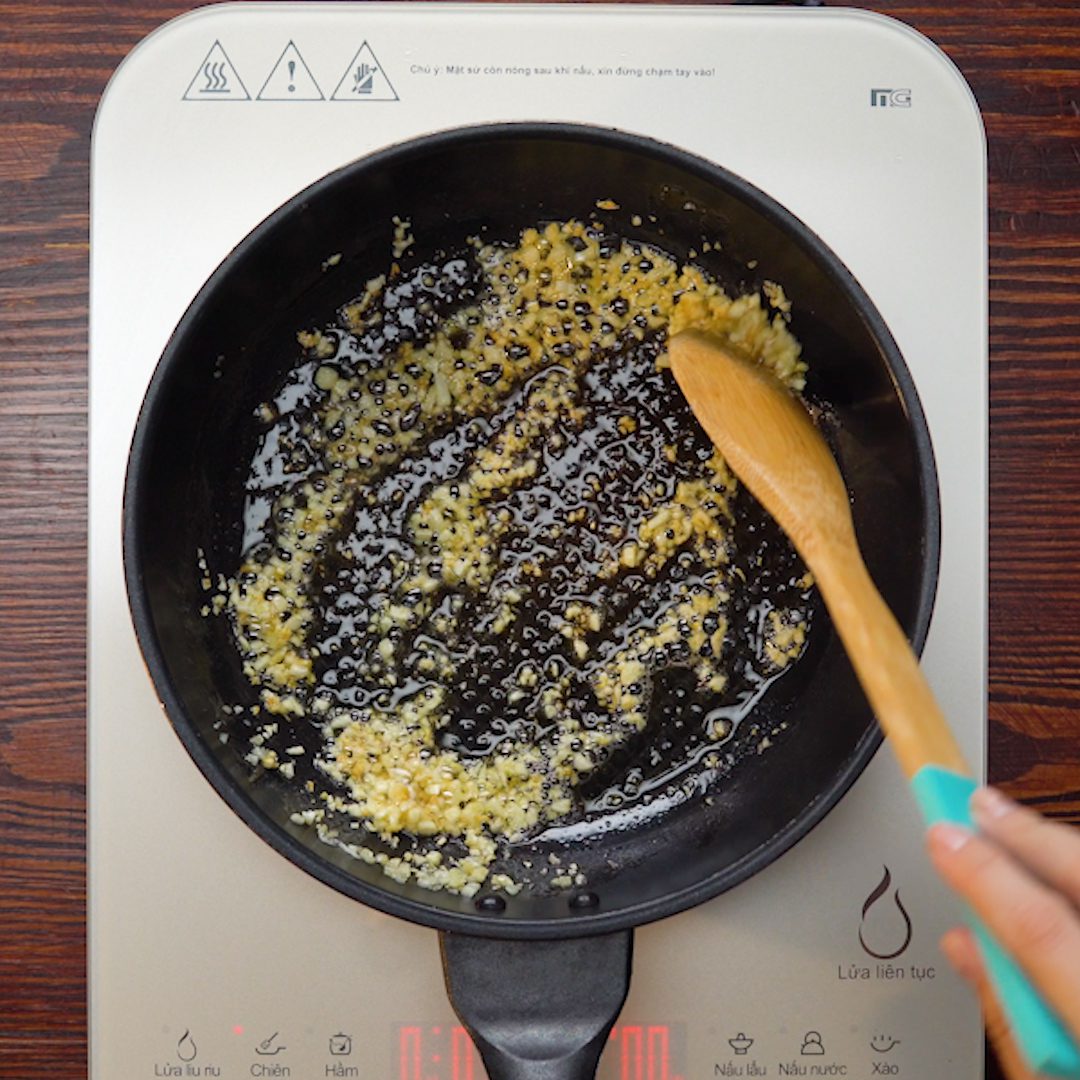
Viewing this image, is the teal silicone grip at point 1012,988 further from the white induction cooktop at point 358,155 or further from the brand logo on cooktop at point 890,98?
the brand logo on cooktop at point 890,98

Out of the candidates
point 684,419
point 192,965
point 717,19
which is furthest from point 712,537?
point 192,965

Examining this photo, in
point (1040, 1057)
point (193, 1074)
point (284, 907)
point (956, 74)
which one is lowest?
point (193, 1074)

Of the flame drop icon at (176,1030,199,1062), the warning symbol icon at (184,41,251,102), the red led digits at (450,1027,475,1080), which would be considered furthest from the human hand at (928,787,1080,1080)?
the warning symbol icon at (184,41,251,102)

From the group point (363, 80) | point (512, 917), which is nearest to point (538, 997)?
point (512, 917)

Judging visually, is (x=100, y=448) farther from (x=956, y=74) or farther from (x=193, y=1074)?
(x=956, y=74)

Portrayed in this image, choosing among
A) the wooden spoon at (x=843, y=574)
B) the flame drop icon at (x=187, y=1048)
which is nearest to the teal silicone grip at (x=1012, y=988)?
the wooden spoon at (x=843, y=574)

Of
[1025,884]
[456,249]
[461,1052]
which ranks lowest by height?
[461,1052]

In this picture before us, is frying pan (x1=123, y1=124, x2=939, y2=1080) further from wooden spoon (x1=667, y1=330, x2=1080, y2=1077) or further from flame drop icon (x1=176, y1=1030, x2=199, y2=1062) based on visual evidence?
flame drop icon (x1=176, y1=1030, x2=199, y2=1062)

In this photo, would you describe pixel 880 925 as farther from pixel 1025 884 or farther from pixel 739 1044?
pixel 1025 884
